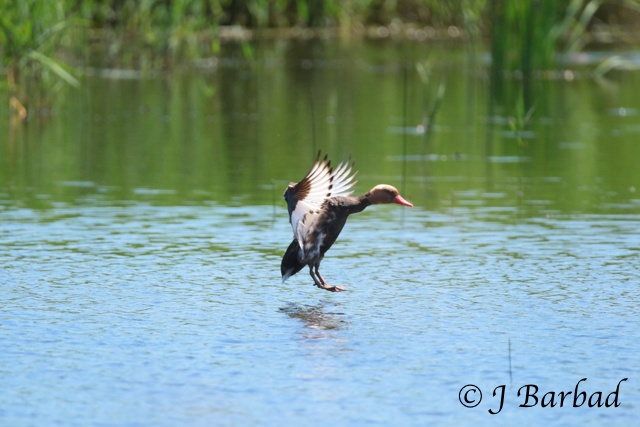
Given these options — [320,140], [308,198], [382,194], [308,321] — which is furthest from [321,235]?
[320,140]

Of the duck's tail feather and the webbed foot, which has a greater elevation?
the duck's tail feather

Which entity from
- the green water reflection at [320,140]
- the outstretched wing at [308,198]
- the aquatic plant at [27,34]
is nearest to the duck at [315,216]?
the outstretched wing at [308,198]

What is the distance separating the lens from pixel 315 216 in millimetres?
6035

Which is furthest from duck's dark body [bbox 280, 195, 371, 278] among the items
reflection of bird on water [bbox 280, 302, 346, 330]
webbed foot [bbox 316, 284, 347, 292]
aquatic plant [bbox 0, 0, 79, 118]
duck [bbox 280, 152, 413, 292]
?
aquatic plant [bbox 0, 0, 79, 118]

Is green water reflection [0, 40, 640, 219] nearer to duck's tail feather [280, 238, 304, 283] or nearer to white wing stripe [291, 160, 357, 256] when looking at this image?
white wing stripe [291, 160, 357, 256]

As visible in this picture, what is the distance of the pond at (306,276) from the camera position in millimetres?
4391

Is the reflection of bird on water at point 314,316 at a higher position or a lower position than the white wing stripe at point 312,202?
lower

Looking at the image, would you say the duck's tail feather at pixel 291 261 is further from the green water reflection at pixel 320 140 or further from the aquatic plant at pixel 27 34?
the aquatic plant at pixel 27 34

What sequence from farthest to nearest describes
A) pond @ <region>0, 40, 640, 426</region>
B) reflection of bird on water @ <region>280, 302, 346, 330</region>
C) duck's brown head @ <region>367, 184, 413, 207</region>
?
1. duck's brown head @ <region>367, 184, 413, 207</region>
2. reflection of bird on water @ <region>280, 302, 346, 330</region>
3. pond @ <region>0, 40, 640, 426</region>

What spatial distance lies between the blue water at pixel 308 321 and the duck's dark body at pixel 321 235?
20 cm

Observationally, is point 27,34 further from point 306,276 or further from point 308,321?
point 308,321

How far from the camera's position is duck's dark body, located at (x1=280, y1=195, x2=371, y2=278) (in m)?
6.02

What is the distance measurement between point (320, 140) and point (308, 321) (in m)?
7.47

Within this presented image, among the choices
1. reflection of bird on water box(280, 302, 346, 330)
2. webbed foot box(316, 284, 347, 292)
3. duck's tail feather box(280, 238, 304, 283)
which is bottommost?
reflection of bird on water box(280, 302, 346, 330)
